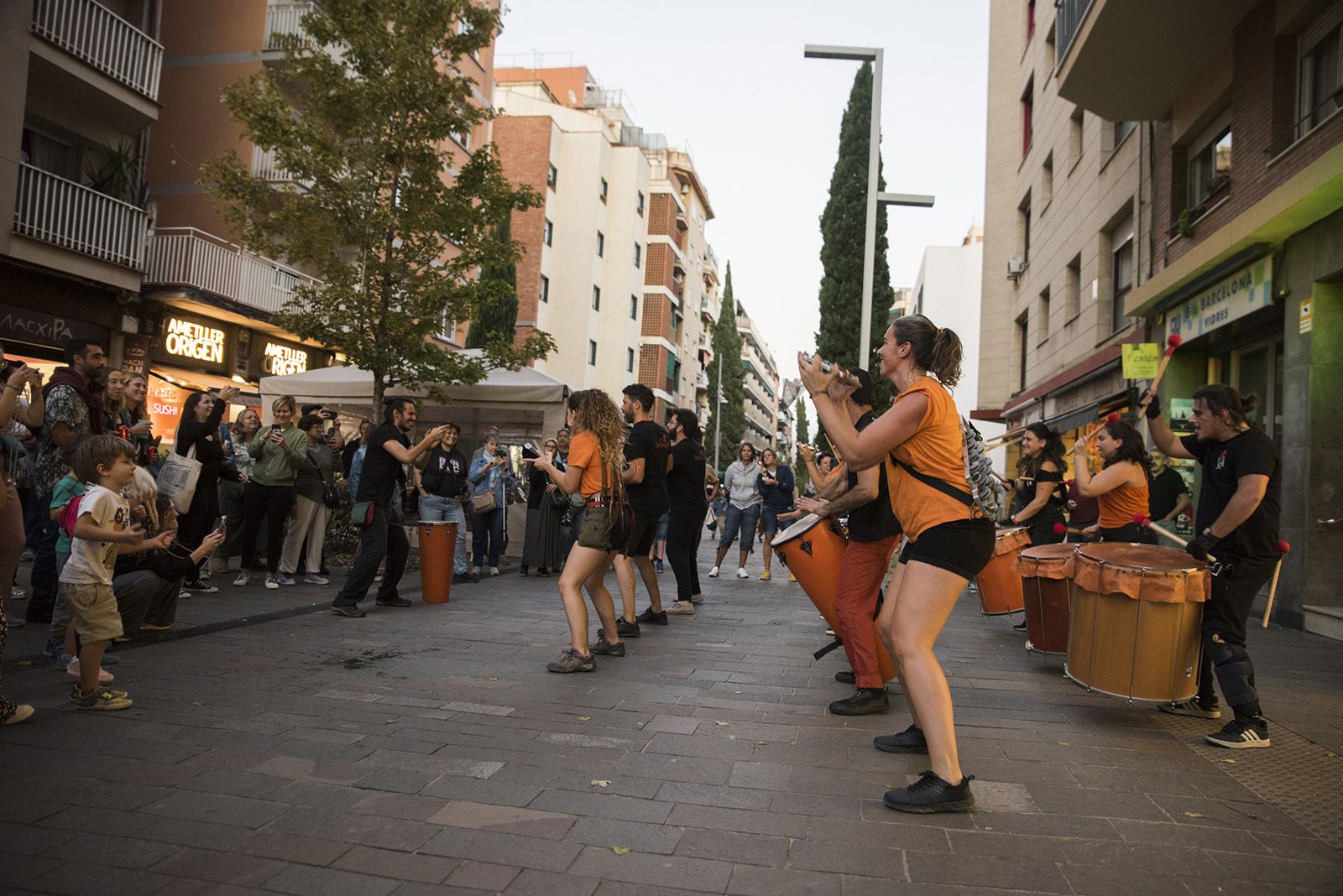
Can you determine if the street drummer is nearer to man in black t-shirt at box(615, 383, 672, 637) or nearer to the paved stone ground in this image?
the paved stone ground

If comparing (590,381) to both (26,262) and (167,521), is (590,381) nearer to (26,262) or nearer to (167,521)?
(26,262)

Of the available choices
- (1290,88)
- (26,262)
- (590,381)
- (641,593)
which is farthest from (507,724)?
(590,381)

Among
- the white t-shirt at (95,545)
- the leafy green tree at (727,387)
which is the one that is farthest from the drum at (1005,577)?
the leafy green tree at (727,387)

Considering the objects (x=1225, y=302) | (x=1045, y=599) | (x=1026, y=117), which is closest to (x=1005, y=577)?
(x=1045, y=599)

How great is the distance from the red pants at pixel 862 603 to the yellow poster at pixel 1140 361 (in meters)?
3.56

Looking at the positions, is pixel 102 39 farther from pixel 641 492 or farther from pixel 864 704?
pixel 864 704

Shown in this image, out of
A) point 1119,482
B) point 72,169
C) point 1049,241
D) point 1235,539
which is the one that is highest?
point 1049,241

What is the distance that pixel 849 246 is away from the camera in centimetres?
3014

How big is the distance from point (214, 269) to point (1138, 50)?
16.5 m

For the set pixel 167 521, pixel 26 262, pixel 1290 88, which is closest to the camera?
pixel 167 521

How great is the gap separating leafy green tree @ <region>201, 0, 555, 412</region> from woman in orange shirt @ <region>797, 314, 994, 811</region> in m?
10.9

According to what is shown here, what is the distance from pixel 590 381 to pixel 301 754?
139 feet

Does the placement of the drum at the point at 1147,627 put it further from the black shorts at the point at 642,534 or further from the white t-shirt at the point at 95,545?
the white t-shirt at the point at 95,545

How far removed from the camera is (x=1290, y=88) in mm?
10836
